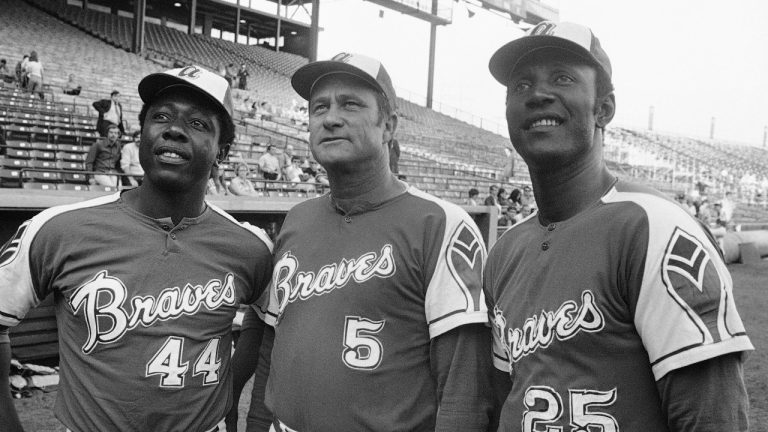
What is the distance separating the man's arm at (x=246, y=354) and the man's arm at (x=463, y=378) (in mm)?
848

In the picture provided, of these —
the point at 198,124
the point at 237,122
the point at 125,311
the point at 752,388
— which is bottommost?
the point at 752,388

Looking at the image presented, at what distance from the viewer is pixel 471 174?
837 inches

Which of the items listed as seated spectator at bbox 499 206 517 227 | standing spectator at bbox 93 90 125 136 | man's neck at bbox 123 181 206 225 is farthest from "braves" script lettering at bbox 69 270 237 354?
seated spectator at bbox 499 206 517 227

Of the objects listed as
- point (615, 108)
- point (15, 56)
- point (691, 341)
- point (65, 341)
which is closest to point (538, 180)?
point (615, 108)

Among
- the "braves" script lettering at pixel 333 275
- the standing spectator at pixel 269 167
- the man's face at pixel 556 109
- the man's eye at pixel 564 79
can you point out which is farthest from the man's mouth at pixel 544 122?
the standing spectator at pixel 269 167

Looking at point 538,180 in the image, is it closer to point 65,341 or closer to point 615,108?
point 615,108

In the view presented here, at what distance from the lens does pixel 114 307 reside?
2.10m

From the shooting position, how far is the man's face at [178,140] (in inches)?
87.5

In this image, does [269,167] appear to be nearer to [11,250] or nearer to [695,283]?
[11,250]

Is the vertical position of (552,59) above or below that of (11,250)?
above

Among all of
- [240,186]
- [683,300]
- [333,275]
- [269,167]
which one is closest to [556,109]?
[683,300]

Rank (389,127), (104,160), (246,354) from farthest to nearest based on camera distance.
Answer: (104,160) < (246,354) < (389,127)

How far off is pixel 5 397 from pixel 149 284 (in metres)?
0.64

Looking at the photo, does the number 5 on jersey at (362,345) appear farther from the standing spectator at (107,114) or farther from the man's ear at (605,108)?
the standing spectator at (107,114)
